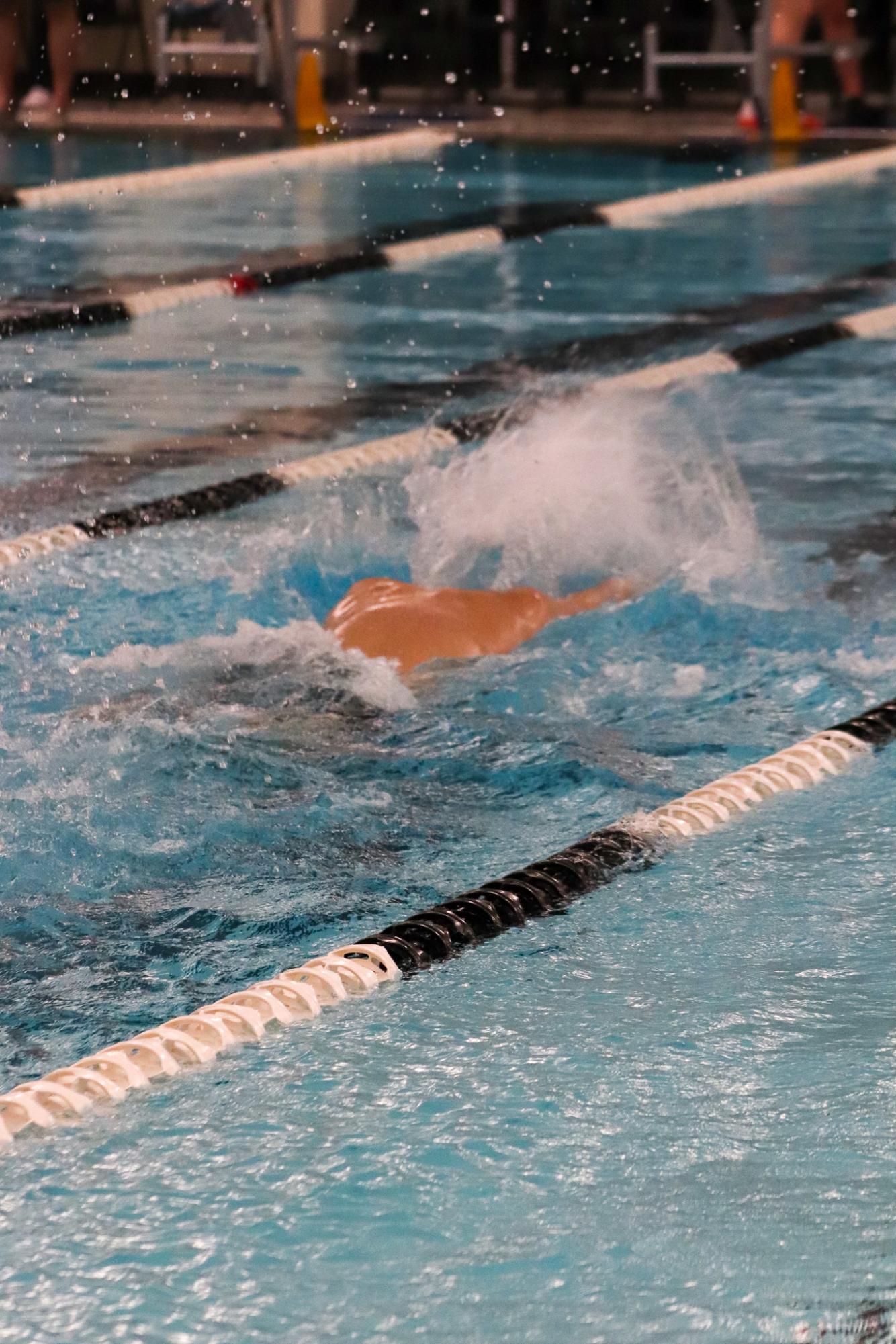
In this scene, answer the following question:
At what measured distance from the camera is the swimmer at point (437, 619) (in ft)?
11.2

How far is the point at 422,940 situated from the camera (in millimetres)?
2418

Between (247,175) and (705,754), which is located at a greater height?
(247,175)

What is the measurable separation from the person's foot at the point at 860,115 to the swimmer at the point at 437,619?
902 centimetres

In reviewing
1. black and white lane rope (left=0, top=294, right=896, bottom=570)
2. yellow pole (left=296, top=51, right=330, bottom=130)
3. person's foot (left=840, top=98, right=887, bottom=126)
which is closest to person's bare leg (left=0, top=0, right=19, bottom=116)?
yellow pole (left=296, top=51, right=330, bottom=130)

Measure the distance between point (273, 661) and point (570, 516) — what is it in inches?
38.3

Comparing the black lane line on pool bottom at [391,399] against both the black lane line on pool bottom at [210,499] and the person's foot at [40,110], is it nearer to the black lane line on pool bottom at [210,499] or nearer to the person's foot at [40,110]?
the black lane line on pool bottom at [210,499]

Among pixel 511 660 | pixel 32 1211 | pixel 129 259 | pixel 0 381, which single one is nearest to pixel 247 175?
pixel 129 259

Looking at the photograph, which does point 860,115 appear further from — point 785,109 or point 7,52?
point 7,52

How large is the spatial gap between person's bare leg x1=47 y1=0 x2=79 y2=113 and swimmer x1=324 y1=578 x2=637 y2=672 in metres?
10.0

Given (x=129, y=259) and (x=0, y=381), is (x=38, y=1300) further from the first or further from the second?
(x=129, y=259)

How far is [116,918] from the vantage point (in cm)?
257

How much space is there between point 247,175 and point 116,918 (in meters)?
8.67

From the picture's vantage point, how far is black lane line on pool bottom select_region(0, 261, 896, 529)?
5070mm

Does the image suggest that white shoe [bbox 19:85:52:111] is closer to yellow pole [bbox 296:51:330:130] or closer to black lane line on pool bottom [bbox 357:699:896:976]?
yellow pole [bbox 296:51:330:130]
